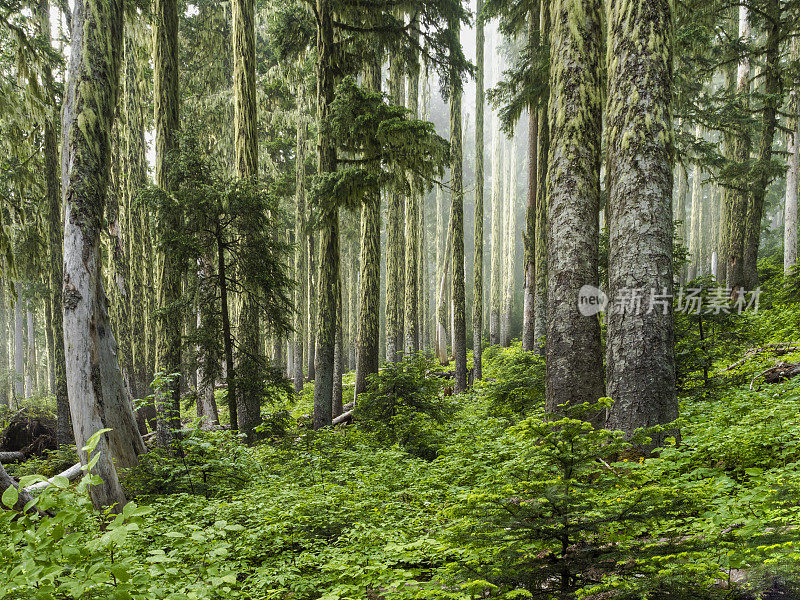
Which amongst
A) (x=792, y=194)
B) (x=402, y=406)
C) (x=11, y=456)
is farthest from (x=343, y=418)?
(x=792, y=194)

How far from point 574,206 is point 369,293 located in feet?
20.5

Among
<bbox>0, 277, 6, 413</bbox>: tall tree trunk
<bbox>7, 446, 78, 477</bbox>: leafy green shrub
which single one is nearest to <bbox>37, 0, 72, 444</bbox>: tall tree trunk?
<bbox>7, 446, 78, 477</bbox>: leafy green shrub

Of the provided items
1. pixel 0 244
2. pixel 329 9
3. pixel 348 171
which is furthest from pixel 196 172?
pixel 329 9

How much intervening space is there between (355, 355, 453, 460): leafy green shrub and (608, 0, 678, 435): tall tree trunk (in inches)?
148

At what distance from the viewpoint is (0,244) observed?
22.8 feet

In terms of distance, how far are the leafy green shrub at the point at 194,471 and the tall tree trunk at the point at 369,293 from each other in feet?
15.4

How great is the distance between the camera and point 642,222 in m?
4.21

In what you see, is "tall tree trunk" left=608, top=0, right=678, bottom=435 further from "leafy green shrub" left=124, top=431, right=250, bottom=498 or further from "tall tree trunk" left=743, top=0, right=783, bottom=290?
"tall tree trunk" left=743, top=0, right=783, bottom=290

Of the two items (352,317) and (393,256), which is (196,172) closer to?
(393,256)

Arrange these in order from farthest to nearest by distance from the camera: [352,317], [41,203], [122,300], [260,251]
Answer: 1. [352,317]
2. [122,300]
3. [41,203]
4. [260,251]

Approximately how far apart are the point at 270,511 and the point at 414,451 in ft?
10.4

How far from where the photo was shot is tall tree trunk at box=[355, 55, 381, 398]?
1042 centimetres

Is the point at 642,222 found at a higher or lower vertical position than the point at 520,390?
higher

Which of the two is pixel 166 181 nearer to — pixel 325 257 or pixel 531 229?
pixel 325 257
